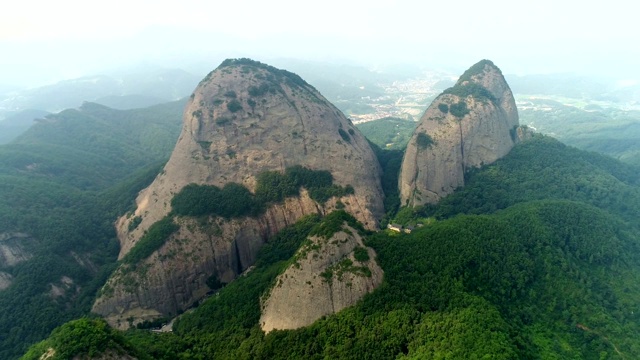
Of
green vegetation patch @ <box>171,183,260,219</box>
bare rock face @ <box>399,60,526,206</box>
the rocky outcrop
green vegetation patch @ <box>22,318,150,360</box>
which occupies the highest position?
bare rock face @ <box>399,60,526,206</box>

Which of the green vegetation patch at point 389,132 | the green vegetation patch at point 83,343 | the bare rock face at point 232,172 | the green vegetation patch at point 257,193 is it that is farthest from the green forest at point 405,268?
the green vegetation patch at point 389,132

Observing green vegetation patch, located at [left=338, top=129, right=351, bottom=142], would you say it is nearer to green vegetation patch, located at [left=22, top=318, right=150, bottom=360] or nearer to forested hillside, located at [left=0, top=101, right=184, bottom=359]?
forested hillside, located at [left=0, top=101, right=184, bottom=359]

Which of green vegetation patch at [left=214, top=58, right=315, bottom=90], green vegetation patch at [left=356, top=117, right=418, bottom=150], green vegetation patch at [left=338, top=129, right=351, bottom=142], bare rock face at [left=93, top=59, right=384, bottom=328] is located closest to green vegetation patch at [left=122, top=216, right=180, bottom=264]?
bare rock face at [left=93, top=59, right=384, bottom=328]

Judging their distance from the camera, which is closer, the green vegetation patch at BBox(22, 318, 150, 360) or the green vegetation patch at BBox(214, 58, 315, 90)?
the green vegetation patch at BBox(22, 318, 150, 360)

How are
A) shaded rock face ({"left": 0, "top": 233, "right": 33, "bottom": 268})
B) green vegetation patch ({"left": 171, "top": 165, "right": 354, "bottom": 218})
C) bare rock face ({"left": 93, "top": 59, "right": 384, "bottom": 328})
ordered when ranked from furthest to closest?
1. green vegetation patch ({"left": 171, "top": 165, "right": 354, "bottom": 218})
2. shaded rock face ({"left": 0, "top": 233, "right": 33, "bottom": 268})
3. bare rock face ({"left": 93, "top": 59, "right": 384, "bottom": 328})

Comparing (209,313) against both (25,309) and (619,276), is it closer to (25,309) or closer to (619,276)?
(25,309)

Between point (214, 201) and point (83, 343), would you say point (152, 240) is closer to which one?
point (214, 201)
